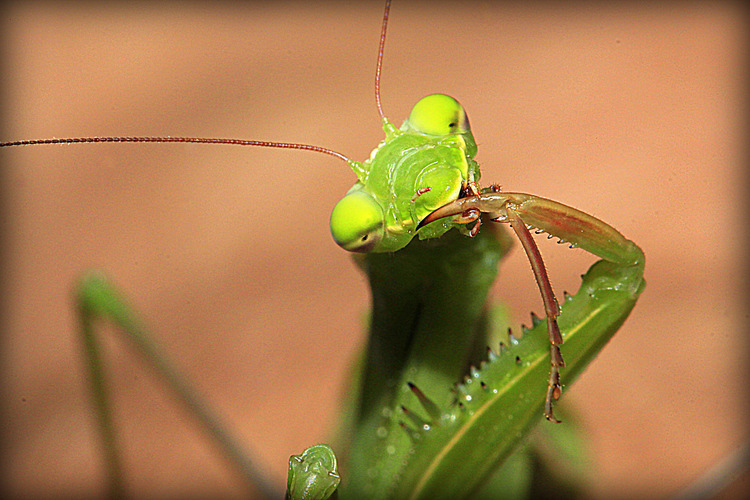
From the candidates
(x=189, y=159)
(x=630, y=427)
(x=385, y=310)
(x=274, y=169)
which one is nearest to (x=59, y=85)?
(x=189, y=159)

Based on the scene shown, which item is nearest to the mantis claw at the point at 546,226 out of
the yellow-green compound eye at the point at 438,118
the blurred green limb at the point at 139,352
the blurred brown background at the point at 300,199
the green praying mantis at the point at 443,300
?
the green praying mantis at the point at 443,300

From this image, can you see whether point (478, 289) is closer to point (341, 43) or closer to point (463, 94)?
point (463, 94)

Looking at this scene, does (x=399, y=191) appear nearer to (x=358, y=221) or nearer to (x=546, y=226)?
(x=358, y=221)

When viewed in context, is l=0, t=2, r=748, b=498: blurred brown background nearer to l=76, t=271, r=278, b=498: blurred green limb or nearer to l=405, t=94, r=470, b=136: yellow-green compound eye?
l=76, t=271, r=278, b=498: blurred green limb

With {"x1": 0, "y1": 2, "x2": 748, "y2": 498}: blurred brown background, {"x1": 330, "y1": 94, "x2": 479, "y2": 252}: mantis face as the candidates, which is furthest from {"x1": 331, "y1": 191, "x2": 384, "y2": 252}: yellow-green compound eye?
{"x1": 0, "y1": 2, "x2": 748, "y2": 498}: blurred brown background

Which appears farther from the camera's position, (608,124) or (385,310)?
(608,124)

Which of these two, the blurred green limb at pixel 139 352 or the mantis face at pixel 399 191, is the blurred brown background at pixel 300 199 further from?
the mantis face at pixel 399 191
